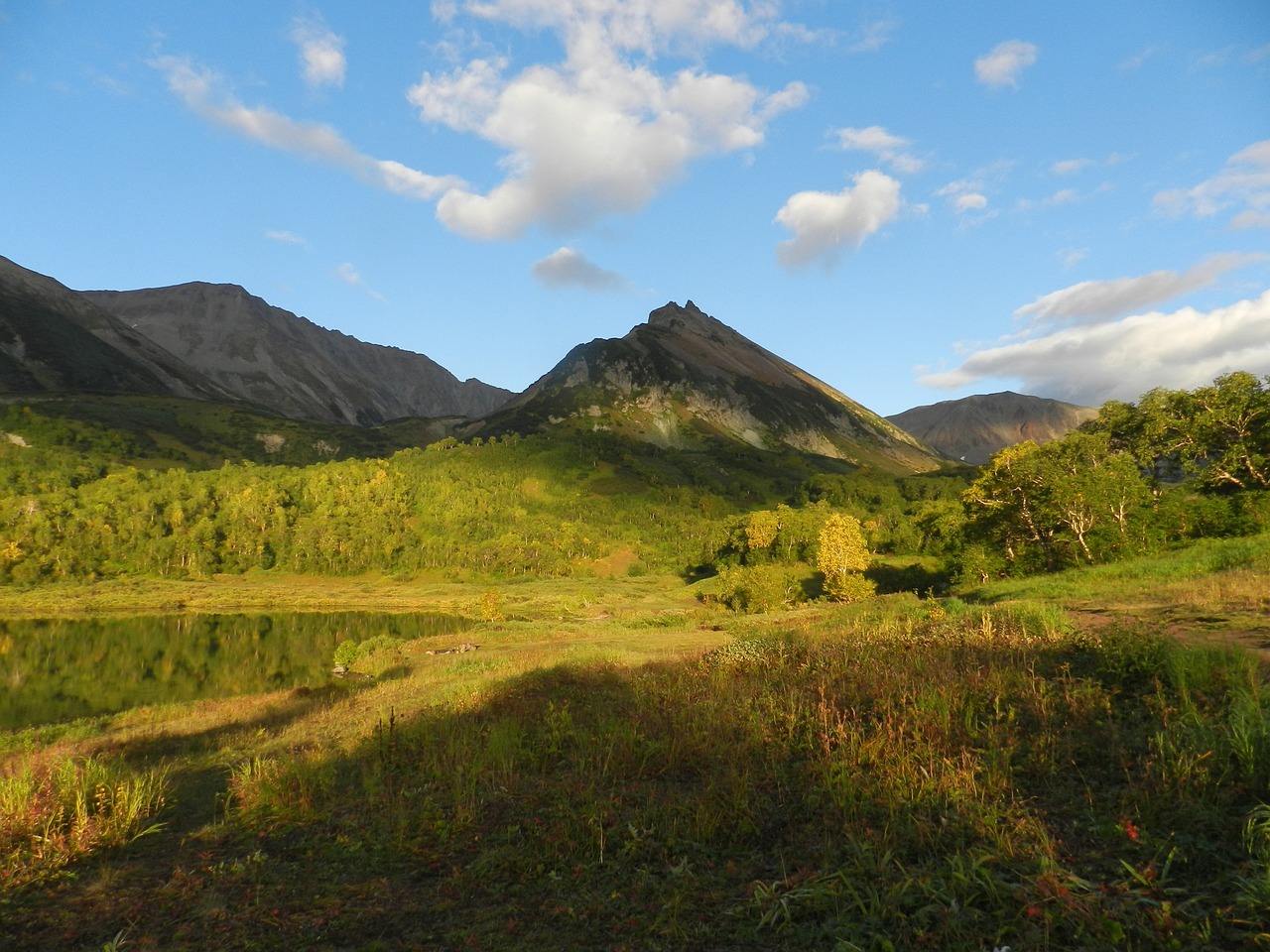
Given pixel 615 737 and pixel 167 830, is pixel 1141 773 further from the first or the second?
pixel 167 830

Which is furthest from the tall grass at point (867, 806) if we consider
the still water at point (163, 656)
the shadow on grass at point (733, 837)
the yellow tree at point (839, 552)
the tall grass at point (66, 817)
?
the yellow tree at point (839, 552)

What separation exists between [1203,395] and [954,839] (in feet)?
191

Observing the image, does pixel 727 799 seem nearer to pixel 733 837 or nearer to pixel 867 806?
pixel 733 837

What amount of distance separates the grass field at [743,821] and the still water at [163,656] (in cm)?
3044

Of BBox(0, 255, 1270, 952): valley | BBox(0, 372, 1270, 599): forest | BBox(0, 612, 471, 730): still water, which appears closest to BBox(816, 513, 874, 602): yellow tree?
BBox(0, 372, 1270, 599): forest

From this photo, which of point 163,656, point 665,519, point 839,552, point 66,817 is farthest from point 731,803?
point 665,519

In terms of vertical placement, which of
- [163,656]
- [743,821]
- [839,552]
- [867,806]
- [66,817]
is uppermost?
[867,806]

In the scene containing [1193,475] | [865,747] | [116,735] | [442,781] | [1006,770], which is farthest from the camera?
[1193,475]

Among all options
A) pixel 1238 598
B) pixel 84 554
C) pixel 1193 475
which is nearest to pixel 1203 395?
pixel 1193 475

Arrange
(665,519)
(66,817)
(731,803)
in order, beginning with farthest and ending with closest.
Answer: (665,519)
(66,817)
(731,803)

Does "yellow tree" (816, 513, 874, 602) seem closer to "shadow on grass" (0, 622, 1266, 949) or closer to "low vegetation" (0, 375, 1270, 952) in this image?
"low vegetation" (0, 375, 1270, 952)

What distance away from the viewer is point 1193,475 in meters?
45.7

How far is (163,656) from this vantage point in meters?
57.1

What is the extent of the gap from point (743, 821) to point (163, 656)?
224ft
